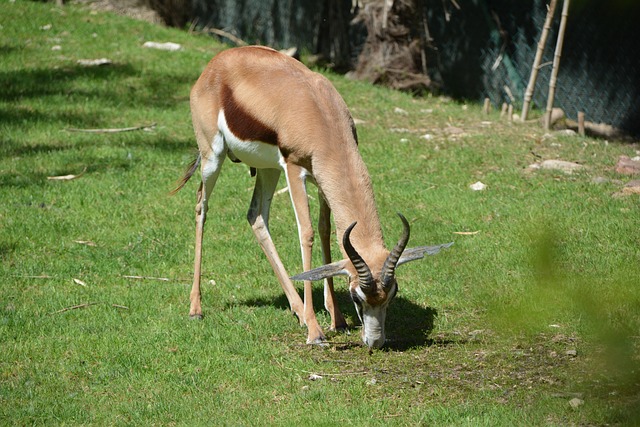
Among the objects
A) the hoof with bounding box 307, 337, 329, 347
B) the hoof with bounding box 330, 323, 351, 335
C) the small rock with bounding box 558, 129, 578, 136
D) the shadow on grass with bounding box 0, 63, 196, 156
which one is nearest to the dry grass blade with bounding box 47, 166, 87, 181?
the shadow on grass with bounding box 0, 63, 196, 156

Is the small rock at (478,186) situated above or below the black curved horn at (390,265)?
below

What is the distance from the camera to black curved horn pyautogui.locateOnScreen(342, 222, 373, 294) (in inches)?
208

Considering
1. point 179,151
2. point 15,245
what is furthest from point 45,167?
point 15,245

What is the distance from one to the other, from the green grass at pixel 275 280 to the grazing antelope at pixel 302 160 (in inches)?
17.2

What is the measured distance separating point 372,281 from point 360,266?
15cm

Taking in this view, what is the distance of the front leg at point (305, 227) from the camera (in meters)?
6.14

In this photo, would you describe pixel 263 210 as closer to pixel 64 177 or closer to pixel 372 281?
pixel 372 281

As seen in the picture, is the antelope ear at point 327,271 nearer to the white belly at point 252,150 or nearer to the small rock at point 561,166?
the white belly at point 252,150

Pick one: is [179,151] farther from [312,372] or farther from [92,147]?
[312,372]

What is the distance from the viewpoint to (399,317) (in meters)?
6.64

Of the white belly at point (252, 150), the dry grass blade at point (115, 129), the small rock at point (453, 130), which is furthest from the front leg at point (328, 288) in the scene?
the dry grass blade at point (115, 129)

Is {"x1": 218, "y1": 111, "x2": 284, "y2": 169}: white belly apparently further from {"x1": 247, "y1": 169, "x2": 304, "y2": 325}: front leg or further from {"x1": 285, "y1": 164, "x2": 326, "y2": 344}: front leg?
{"x1": 247, "y1": 169, "x2": 304, "y2": 325}: front leg

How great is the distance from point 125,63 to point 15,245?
241 inches

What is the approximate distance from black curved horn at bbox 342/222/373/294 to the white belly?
123 centimetres
